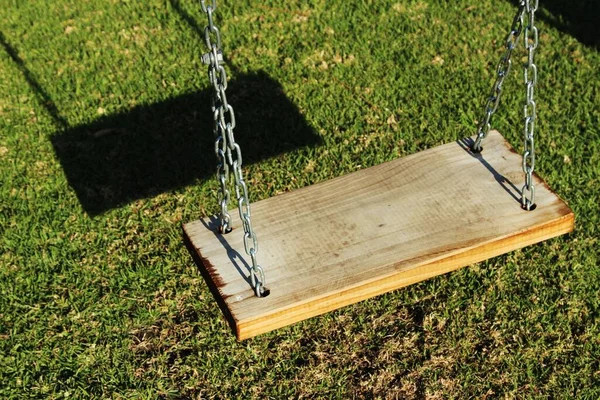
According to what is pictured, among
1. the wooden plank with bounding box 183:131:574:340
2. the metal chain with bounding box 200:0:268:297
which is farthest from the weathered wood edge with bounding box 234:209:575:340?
the metal chain with bounding box 200:0:268:297

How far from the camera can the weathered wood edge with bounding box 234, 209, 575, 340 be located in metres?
2.61

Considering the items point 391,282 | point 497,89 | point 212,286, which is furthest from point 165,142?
point 391,282

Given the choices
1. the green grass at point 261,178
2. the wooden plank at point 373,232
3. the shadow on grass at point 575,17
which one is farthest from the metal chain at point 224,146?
the shadow on grass at point 575,17

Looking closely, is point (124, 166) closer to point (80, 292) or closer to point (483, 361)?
point (80, 292)

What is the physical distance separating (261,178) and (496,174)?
1.78 m

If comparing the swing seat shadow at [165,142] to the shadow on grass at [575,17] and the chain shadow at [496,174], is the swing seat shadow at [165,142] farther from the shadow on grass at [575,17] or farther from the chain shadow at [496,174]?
the shadow on grass at [575,17]

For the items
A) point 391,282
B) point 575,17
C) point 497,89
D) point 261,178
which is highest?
point 497,89

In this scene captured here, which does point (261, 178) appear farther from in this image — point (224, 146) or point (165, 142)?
point (224, 146)

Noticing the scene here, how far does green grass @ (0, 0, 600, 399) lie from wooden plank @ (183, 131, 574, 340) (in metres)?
0.96

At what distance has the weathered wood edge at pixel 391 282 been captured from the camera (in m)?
2.61

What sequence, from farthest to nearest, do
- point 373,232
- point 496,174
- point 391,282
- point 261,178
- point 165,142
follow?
point 165,142
point 261,178
point 496,174
point 373,232
point 391,282

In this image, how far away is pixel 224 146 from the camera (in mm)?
2613

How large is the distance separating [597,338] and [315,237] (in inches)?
68.2

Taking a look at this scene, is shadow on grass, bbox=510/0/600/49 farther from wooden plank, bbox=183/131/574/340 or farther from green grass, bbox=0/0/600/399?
wooden plank, bbox=183/131/574/340
